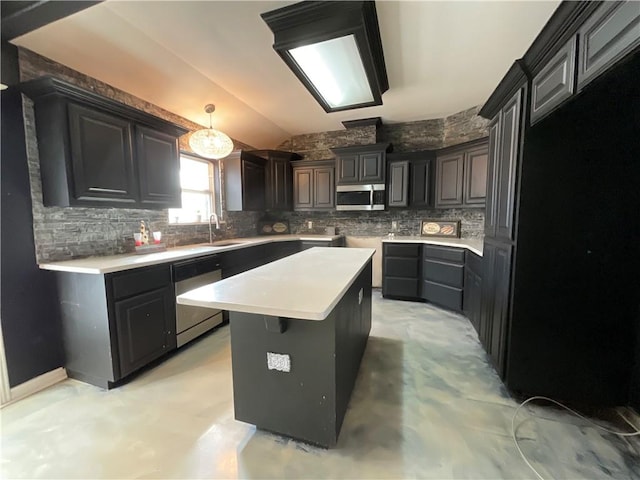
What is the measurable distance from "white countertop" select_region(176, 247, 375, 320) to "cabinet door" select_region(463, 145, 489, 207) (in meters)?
2.31

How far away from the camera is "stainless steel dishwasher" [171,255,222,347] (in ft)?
8.29

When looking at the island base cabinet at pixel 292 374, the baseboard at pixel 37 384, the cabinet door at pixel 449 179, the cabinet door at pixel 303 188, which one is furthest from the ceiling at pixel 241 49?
the baseboard at pixel 37 384

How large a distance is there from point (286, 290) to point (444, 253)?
2912 mm

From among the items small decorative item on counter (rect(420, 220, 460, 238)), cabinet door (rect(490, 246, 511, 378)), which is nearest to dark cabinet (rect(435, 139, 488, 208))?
small decorative item on counter (rect(420, 220, 460, 238))

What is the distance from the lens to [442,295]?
12.0 feet

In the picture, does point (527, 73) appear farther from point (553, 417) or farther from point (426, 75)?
point (553, 417)

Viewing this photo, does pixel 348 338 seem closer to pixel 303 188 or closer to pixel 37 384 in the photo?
A: pixel 37 384

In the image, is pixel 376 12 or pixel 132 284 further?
pixel 132 284

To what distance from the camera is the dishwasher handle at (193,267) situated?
8.10ft

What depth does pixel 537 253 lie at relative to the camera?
176 cm

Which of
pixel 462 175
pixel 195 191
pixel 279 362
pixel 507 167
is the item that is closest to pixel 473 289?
pixel 507 167

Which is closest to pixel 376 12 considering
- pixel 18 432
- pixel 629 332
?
pixel 629 332

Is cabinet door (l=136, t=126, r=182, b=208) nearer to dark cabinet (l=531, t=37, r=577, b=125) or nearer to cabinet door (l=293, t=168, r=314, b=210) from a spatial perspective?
cabinet door (l=293, t=168, r=314, b=210)

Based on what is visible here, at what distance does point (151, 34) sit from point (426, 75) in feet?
8.70
